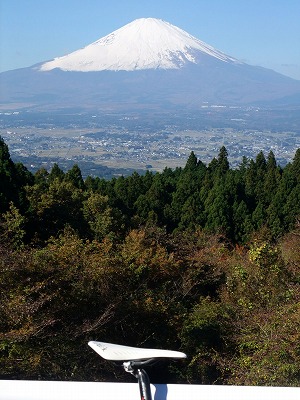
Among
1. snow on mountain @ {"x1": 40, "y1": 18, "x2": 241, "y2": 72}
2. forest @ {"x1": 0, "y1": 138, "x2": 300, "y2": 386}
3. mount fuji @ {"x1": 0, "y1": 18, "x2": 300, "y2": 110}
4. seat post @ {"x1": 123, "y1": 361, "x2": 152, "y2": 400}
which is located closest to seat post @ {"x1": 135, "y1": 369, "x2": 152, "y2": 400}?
seat post @ {"x1": 123, "y1": 361, "x2": 152, "y2": 400}

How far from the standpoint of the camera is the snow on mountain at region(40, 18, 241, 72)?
5522 inches

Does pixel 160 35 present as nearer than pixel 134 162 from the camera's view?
No

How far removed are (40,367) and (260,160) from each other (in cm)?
2348

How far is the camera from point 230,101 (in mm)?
127438

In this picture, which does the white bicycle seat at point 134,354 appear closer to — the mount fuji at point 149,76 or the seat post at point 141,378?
the seat post at point 141,378

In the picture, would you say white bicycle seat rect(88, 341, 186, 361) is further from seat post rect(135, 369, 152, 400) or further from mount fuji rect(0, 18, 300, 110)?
mount fuji rect(0, 18, 300, 110)

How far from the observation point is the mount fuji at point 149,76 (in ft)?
412

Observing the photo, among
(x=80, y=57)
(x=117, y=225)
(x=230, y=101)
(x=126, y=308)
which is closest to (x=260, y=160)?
(x=117, y=225)

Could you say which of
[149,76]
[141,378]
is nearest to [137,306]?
[141,378]

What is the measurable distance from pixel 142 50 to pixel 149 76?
10.5 metres

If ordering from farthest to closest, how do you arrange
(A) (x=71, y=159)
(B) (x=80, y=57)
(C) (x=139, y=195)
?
(B) (x=80, y=57) → (A) (x=71, y=159) → (C) (x=139, y=195)

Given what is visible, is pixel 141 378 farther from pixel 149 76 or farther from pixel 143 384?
pixel 149 76

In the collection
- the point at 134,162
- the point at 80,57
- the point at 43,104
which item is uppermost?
the point at 80,57

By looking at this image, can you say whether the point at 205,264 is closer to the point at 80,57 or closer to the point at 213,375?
the point at 213,375
